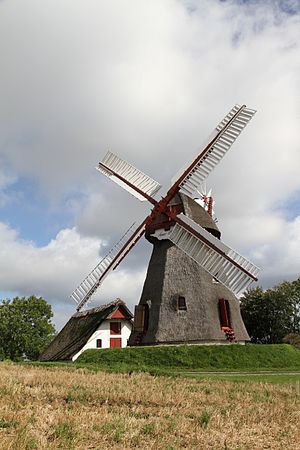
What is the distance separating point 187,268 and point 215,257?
8.88 feet

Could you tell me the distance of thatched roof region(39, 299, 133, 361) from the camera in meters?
38.7

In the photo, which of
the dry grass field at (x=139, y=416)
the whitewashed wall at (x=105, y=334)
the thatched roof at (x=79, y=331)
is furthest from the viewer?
the whitewashed wall at (x=105, y=334)

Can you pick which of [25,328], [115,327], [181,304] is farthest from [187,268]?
[25,328]

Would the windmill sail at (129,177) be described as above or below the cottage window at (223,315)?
above

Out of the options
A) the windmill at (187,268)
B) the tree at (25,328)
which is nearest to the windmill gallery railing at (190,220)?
the windmill at (187,268)

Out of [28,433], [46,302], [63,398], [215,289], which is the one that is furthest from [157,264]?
[46,302]

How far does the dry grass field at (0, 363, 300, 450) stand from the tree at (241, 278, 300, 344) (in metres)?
49.2

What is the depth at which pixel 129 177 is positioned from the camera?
34.5 metres

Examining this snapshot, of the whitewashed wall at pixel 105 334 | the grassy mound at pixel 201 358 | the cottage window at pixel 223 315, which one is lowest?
the grassy mound at pixel 201 358

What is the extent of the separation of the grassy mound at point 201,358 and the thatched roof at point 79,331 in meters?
9.28

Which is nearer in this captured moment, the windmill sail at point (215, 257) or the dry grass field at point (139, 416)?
the dry grass field at point (139, 416)

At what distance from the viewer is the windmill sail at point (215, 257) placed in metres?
29.2

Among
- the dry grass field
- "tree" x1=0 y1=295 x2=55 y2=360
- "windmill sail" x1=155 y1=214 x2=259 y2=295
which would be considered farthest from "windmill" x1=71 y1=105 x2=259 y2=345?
"tree" x1=0 y1=295 x2=55 y2=360

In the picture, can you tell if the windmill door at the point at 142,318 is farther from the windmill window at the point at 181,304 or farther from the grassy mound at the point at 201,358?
the grassy mound at the point at 201,358
